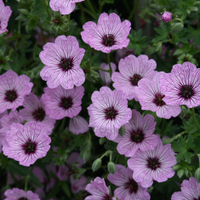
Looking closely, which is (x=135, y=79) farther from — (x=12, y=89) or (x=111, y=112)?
(x=12, y=89)

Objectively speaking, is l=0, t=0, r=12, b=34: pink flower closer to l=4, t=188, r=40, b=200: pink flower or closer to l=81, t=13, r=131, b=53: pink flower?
l=81, t=13, r=131, b=53: pink flower

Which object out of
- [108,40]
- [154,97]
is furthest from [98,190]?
[108,40]

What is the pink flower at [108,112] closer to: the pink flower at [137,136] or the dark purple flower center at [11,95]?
the pink flower at [137,136]

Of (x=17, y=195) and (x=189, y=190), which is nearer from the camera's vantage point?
(x=189, y=190)

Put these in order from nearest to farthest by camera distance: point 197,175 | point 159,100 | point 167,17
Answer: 1. point 197,175
2. point 159,100
3. point 167,17

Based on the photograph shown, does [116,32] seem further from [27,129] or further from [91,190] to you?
[91,190]

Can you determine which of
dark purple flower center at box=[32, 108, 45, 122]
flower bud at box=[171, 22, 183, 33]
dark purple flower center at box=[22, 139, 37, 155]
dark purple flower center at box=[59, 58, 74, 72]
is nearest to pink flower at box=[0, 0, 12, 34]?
dark purple flower center at box=[59, 58, 74, 72]

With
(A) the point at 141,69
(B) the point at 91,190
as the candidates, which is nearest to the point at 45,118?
(B) the point at 91,190

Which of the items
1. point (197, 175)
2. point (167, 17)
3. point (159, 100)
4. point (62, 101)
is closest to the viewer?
point (197, 175)
